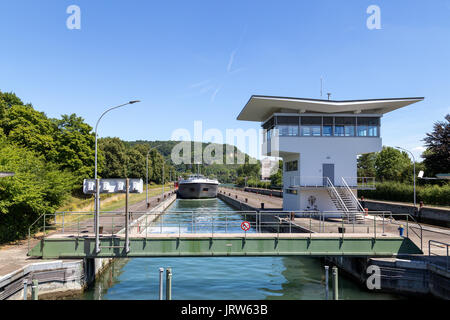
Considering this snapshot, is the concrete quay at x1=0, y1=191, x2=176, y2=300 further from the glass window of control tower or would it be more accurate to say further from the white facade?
the glass window of control tower

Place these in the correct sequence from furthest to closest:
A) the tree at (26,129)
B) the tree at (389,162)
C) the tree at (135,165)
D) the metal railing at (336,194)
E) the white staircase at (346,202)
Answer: the tree at (135,165), the tree at (389,162), the tree at (26,129), the metal railing at (336,194), the white staircase at (346,202)

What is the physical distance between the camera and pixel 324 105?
2741cm

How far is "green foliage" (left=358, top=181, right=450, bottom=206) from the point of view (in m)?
36.9

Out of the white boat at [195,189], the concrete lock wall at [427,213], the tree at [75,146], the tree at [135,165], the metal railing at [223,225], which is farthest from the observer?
the tree at [135,165]

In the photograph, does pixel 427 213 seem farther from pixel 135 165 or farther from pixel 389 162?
pixel 135 165

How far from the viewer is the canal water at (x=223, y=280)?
15867 millimetres

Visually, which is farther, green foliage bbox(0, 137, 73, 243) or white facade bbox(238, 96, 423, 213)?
white facade bbox(238, 96, 423, 213)

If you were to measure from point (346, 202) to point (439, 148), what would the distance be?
27115mm

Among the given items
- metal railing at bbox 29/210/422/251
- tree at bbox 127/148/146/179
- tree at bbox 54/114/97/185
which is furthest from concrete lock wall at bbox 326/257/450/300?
tree at bbox 127/148/146/179

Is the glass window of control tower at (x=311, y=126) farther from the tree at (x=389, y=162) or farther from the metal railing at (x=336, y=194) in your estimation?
the tree at (x=389, y=162)

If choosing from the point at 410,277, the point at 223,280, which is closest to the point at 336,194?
the point at 410,277

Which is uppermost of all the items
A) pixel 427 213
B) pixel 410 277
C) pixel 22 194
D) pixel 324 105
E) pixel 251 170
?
pixel 324 105

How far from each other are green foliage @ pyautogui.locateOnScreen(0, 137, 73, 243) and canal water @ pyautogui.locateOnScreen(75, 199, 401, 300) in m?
6.22

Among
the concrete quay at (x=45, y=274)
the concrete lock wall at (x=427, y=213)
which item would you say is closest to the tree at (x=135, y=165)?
the concrete lock wall at (x=427, y=213)
